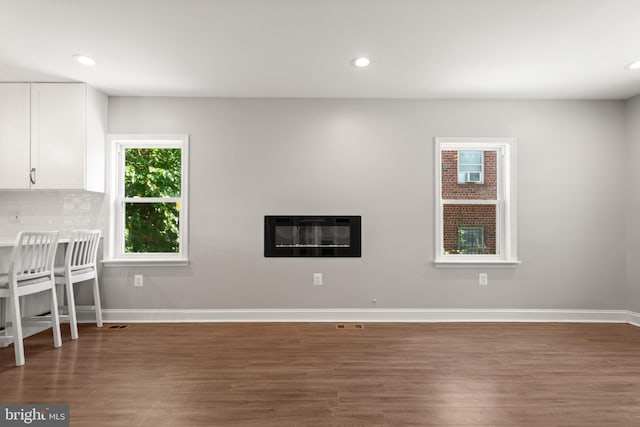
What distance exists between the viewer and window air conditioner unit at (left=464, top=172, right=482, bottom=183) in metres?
4.31

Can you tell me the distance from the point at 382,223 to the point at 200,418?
2.68 m

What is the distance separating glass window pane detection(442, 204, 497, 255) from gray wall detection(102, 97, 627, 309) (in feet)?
0.86

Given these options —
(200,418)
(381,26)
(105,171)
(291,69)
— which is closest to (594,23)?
(381,26)

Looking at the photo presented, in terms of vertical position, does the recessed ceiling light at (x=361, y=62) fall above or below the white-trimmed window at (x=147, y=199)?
above

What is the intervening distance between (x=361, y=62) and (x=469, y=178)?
1887 mm

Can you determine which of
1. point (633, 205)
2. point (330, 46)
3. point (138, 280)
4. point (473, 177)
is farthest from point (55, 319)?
point (633, 205)

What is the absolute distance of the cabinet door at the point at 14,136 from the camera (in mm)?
3752

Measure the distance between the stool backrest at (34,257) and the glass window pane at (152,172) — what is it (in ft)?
3.72

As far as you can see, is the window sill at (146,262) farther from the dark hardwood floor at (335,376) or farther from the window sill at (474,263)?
the window sill at (474,263)

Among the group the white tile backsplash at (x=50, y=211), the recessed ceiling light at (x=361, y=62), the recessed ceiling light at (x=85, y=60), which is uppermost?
the recessed ceiling light at (x=85, y=60)

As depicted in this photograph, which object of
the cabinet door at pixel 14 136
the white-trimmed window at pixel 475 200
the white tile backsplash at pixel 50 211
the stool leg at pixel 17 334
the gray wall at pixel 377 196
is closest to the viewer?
the stool leg at pixel 17 334

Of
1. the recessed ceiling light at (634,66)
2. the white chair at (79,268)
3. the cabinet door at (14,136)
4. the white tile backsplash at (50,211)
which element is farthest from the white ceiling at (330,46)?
the white chair at (79,268)

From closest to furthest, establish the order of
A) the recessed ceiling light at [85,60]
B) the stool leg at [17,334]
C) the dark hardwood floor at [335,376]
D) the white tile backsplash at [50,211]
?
the dark hardwood floor at [335,376]
the stool leg at [17,334]
the recessed ceiling light at [85,60]
the white tile backsplash at [50,211]

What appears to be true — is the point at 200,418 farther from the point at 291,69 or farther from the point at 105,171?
the point at 105,171
